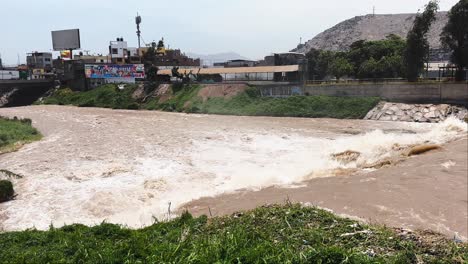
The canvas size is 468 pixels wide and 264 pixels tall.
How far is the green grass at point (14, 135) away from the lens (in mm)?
29353

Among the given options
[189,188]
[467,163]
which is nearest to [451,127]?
[467,163]

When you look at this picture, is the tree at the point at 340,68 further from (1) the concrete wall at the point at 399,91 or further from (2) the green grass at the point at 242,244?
(2) the green grass at the point at 242,244

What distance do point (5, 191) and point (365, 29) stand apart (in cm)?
15754

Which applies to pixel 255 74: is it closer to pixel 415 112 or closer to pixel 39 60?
pixel 415 112

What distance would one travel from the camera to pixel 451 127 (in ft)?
109

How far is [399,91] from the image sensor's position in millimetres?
41969

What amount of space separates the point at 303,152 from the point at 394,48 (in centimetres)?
3699

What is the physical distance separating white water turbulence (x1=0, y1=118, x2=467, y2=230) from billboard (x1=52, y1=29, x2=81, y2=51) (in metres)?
56.0

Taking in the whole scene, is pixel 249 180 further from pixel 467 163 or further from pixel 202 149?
pixel 467 163

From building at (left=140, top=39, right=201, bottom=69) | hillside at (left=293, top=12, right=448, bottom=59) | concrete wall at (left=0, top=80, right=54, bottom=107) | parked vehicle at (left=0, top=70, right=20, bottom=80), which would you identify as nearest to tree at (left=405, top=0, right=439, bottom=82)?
building at (left=140, top=39, right=201, bottom=69)

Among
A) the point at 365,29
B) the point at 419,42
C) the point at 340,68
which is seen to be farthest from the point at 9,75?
the point at 365,29

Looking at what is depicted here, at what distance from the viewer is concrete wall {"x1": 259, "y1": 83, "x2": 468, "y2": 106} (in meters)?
39.0

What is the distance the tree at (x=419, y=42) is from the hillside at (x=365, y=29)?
321 ft

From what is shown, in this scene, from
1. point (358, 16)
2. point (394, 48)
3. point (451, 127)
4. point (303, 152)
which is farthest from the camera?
point (358, 16)
